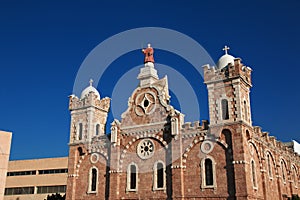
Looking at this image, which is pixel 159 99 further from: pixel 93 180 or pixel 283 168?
pixel 283 168

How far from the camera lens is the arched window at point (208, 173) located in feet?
108

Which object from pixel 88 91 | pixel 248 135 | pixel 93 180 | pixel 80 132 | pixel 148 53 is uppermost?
pixel 148 53

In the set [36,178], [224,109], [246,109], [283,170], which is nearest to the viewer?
[224,109]

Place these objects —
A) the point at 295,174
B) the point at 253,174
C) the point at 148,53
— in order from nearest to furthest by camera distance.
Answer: the point at 253,174, the point at 148,53, the point at 295,174

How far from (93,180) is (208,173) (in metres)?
13.7

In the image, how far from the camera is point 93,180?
39.9 metres

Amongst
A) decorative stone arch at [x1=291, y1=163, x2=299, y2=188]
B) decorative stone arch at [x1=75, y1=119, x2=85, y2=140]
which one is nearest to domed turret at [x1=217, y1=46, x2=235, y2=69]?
decorative stone arch at [x1=75, y1=119, x2=85, y2=140]

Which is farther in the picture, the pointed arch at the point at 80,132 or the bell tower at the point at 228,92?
the pointed arch at the point at 80,132

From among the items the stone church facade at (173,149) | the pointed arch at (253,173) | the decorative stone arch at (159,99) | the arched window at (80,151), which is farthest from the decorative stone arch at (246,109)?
the arched window at (80,151)

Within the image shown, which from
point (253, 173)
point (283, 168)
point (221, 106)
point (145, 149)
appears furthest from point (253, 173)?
point (283, 168)

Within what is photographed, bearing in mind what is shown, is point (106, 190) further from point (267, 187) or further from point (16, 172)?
point (16, 172)

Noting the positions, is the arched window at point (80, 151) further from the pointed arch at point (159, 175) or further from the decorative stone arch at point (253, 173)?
the decorative stone arch at point (253, 173)

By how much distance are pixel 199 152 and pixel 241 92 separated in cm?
695

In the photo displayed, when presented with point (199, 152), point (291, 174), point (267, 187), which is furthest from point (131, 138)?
point (291, 174)
